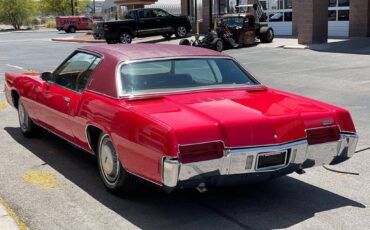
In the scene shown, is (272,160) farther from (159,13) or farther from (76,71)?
(159,13)

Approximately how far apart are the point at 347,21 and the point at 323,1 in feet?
12.7

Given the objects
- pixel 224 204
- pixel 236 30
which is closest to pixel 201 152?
pixel 224 204

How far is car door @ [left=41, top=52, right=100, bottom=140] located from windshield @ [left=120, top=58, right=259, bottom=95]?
692mm

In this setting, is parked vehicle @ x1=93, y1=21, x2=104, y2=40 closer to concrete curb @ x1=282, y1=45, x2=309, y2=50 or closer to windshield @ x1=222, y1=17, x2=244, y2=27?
windshield @ x1=222, y1=17, x2=244, y2=27

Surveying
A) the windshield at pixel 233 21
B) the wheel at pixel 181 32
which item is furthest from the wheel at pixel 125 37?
the windshield at pixel 233 21

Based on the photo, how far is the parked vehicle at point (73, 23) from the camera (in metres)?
52.2

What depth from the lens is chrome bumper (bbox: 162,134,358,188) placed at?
4.03m

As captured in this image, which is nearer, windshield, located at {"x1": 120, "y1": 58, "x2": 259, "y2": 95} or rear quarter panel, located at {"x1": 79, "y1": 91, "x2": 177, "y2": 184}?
rear quarter panel, located at {"x1": 79, "y1": 91, "x2": 177, "y2": 184}

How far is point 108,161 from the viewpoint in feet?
16.5

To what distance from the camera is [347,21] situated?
26.6 m

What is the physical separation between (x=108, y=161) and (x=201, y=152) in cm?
129

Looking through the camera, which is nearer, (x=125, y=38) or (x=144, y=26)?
(x=125, y=38)

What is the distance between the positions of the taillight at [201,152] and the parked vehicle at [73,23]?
5011 cm

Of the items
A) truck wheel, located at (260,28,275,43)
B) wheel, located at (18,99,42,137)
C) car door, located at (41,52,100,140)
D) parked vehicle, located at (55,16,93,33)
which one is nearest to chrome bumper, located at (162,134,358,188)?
car door, located at (41,52,100,140)
